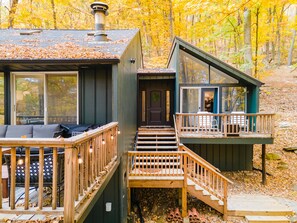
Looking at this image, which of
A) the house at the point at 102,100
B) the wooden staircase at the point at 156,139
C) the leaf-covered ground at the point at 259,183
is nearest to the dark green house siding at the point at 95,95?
the house at the point at 102,100

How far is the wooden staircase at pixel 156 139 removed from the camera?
8703 mm

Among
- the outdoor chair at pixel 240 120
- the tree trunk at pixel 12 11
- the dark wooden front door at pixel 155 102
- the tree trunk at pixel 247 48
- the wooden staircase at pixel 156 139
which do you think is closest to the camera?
the outdoor chair at pixel 240 120

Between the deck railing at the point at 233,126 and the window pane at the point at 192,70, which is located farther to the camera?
the window pane at the point at 192,70

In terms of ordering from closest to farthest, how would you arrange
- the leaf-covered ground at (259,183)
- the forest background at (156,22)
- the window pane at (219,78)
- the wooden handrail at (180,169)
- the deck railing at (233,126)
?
the wooden handrail at (180,169), the leaf-covered ground at (259,183), the deck railing at (233,126), the window pane at (219,78), the forest background at (156,22)

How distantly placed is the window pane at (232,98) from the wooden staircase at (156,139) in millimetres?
2759

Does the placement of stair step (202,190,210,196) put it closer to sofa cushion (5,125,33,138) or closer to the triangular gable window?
the triangular gable window

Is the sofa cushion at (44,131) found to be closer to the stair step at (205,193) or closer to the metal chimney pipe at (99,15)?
the metal chimney pipe at (99,15)

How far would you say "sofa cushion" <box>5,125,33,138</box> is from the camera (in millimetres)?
5227

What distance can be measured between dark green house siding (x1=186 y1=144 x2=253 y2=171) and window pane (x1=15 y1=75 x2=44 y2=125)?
7.37 meters

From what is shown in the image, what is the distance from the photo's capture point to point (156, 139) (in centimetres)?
919

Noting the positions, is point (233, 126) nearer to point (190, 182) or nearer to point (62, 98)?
point (190, 182)

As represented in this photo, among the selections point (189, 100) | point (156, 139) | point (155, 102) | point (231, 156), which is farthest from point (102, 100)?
point (231, 156)

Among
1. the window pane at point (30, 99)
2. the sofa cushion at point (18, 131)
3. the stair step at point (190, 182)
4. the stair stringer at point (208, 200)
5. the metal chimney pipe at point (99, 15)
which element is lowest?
the stair stringer at point (208, 200)

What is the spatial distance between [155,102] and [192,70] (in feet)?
8.46
